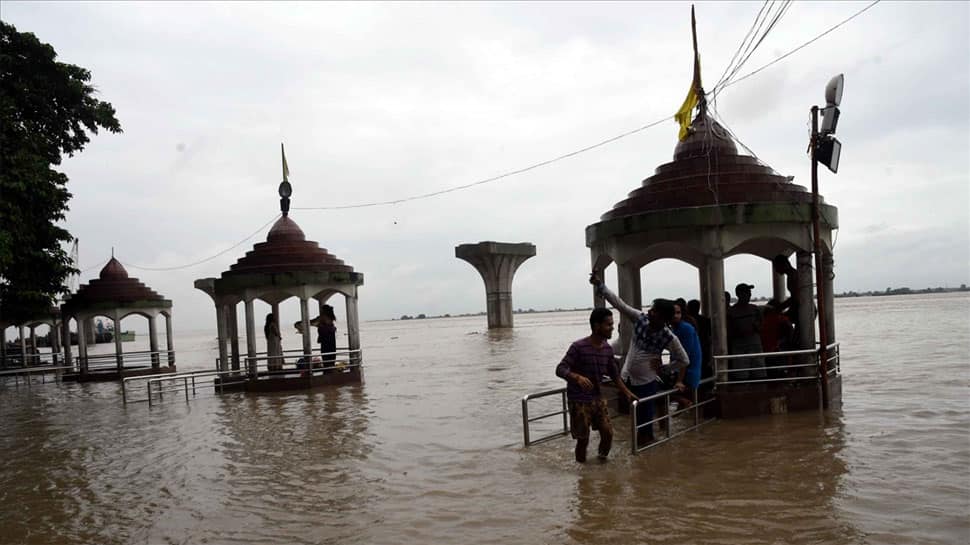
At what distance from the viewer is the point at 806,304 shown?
9984 millimetres

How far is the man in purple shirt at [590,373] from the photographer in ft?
22.8

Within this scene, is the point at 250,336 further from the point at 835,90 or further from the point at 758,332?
the point at 835,90

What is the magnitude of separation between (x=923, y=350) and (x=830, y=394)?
13.4 metres

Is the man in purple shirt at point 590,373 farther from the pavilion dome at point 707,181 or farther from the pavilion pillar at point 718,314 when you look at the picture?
the pavilion dome at point 707,181

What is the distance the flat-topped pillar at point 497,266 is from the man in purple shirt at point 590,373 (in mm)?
43121

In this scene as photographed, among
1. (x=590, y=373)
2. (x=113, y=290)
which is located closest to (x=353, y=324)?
(x=113, y=290)

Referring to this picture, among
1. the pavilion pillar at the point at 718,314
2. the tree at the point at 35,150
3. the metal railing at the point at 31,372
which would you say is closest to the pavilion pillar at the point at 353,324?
the tree at the point at 35,150

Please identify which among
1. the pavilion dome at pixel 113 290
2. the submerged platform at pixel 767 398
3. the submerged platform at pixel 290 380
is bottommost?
the submerged platform at pixel 290 380

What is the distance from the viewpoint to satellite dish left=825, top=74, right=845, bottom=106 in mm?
9109

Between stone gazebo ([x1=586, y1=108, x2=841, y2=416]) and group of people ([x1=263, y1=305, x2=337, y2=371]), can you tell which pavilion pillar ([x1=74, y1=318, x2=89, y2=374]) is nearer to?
group of people ([x1=263, y1=305, x2=337, y2=371])

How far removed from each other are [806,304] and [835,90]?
2.92 m

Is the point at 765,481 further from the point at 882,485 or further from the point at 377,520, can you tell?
the point at 377,520

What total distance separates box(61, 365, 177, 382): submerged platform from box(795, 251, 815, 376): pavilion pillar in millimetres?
20512

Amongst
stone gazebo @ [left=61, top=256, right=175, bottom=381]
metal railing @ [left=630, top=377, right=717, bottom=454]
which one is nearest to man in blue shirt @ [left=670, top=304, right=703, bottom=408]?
metal railing @ [left=630, top=377, right=717, bottom=454]
